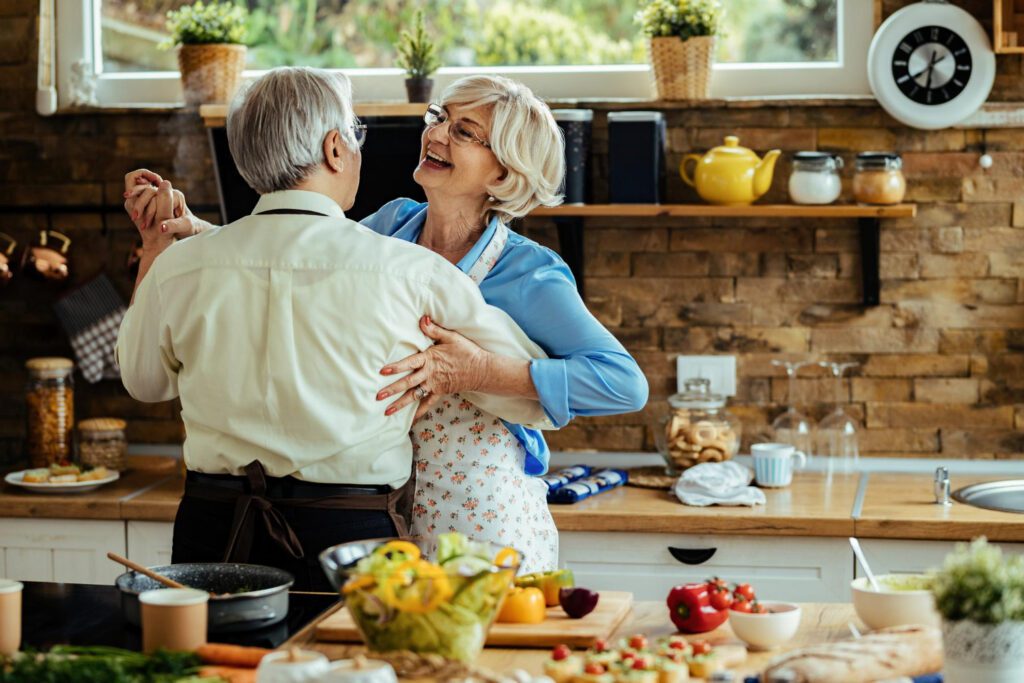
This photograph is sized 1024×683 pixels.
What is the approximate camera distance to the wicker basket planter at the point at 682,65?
3.33 m

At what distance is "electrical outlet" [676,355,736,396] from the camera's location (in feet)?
11.2

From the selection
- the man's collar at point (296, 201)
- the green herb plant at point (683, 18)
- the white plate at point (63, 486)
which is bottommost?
the white plate at point (63, 486)

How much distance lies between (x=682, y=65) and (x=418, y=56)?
0.69 m

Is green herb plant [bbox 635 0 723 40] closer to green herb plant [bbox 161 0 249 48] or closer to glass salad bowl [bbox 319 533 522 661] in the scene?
green herb plant [bbox 161 0 249 48]

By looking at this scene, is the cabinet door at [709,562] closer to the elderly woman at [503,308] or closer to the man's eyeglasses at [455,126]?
the elderly woman at [503,308]

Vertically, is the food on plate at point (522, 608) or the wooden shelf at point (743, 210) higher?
the wooden shelf at point (743, 210)

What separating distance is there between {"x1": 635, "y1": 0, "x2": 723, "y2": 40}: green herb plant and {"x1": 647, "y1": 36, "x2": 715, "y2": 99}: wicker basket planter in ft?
0.06

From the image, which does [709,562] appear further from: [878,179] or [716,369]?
[878,179]

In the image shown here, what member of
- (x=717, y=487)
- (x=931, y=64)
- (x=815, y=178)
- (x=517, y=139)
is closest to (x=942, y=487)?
(x=717, y=487)

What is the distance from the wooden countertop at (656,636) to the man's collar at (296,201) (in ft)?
2.13

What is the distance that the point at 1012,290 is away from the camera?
10.9ft

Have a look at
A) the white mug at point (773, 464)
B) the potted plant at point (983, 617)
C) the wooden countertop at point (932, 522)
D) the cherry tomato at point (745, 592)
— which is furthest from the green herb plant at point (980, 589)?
the white mug at point (773, 464)

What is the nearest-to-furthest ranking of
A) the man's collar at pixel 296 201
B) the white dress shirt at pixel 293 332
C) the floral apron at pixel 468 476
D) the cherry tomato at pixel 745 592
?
1. the cherry tomato at pixel 745 592
2. the white dress shirt at pixel 293 332
3. the man's collar at pixel 296 201
4. the floral apron at pixel 468 476

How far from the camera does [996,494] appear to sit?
314 centimetres
